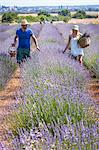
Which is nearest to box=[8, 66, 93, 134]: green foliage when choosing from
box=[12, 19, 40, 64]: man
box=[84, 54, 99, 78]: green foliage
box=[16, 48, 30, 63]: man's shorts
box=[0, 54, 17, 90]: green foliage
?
box=[0, 54, 17, 90]: green foliage

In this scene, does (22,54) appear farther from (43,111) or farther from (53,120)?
(53,120)

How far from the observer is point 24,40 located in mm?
9516

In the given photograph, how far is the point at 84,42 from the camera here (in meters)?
9.20

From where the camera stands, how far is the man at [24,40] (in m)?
9.35

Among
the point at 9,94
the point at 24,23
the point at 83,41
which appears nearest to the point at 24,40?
the point at 24,23

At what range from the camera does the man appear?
368 inches

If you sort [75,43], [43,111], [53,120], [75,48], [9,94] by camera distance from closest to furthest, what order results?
1. [53,120]
2. [43,111]
3. [9,94]
4. [75,43]
5. [75,48]

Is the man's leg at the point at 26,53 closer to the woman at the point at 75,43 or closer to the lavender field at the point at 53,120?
the woman at the point at 75,43

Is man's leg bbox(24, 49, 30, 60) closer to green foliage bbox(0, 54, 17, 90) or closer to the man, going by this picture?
the man

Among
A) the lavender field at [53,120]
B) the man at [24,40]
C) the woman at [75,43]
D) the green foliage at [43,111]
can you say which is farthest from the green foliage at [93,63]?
the green foliage at [43,111]

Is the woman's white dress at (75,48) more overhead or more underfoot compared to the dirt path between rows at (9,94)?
more overhead

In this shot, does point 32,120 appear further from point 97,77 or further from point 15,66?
point 15,66

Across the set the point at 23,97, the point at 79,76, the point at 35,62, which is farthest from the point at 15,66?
the point at 23,97

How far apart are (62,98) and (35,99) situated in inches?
13.6
